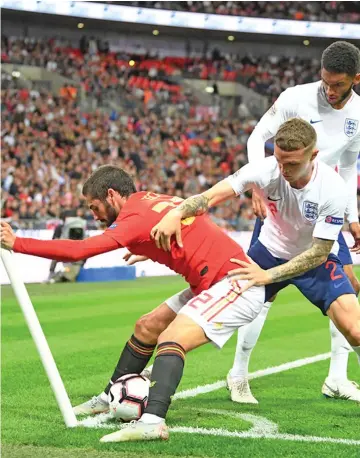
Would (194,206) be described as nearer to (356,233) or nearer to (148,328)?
(148,328)

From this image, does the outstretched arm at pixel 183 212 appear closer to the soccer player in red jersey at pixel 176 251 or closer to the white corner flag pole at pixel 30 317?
the soccer player in red jersey at pixel 176 251

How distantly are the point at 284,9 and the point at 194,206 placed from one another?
3657 cm

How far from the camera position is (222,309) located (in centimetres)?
559

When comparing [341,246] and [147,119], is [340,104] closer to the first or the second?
[341,246]

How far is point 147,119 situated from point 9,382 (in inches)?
1065

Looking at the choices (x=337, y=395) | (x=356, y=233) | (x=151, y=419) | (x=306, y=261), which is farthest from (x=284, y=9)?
(x=151, y=419)

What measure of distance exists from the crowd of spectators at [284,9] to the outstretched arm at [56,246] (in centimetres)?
3391

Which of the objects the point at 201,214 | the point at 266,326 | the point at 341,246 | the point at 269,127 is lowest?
the point at 266,326

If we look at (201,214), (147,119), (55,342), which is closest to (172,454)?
(201,214)

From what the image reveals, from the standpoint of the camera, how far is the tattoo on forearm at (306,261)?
19.5 ft

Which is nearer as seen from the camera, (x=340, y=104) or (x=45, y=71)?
(x=340, y=104)

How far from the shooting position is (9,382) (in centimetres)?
792

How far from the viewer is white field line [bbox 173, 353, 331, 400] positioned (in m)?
7.43

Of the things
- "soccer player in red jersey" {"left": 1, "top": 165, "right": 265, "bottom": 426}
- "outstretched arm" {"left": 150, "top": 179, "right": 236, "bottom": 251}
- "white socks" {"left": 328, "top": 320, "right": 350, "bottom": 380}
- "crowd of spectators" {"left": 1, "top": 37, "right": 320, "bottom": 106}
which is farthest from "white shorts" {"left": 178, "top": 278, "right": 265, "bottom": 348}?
"crowd of spectators" {"left": 1, "top": 37, "right": 320, "bottom": 106}
